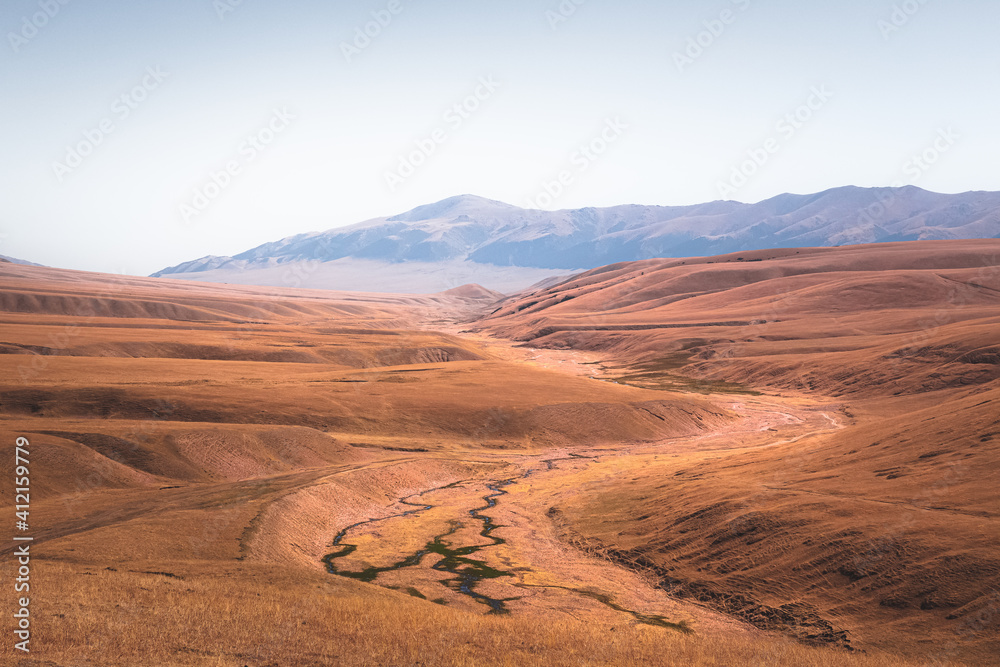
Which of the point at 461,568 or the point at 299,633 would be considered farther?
the point at 461,568

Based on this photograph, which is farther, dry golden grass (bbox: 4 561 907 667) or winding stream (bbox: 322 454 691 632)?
winding stream (bbox: 322 454 691 632)

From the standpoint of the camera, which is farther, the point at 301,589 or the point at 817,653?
the point at 301,589

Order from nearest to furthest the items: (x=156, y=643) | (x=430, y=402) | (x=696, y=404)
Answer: (x=156, y=643)
(x=430, y=402)
(x=696, y=404)

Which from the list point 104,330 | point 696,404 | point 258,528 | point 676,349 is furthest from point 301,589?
point 676,349

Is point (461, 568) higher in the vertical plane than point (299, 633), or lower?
lower

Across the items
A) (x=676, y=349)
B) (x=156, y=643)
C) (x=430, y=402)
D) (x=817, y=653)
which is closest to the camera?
(x=156, y=643)

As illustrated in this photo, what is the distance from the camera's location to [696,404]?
89812 millimetres

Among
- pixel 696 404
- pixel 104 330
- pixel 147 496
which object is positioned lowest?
pixel 696 404

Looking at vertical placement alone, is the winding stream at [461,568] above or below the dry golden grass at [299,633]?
below

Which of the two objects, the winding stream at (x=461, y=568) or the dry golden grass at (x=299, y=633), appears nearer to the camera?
the dry golden grass at (x=299, y=633)

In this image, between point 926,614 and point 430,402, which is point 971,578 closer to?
point 926,614

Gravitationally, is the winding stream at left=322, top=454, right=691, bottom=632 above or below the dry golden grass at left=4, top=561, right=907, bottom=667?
below

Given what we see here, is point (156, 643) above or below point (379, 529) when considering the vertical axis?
above

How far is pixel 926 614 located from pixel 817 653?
5.60m
